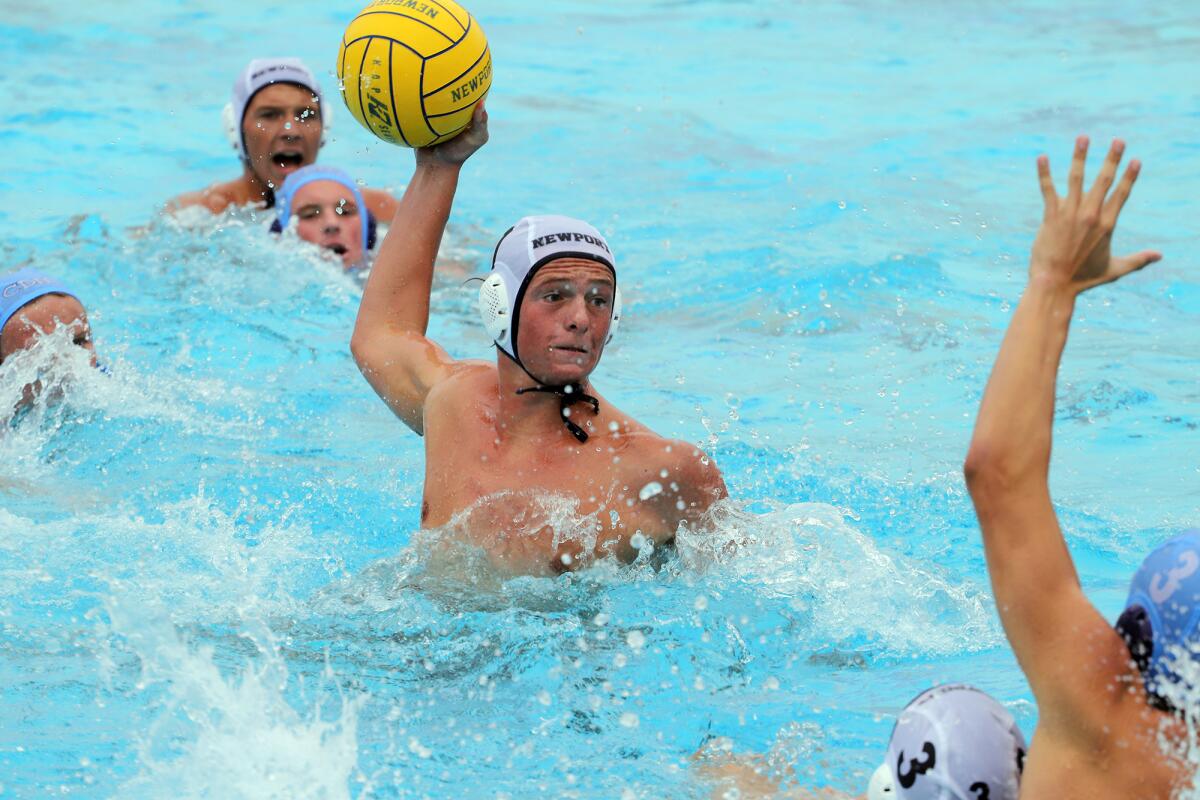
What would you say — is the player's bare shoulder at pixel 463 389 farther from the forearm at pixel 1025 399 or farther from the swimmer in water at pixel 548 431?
the forearm at pixel 1025 399

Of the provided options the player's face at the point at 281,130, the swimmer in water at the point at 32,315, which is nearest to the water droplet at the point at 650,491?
the swimmer in water at the point at 32,315

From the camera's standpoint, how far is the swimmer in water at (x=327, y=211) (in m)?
8.36

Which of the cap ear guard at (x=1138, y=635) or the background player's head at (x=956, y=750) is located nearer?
the cap ear guard at (x=1138, y=635)

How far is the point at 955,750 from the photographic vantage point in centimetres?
285

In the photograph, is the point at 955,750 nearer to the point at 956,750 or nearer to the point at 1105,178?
the point at 956,750

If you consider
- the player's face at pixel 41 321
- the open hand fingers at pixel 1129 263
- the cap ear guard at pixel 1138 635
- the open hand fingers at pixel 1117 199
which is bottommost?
the cap ear guard at pixel 1138 635

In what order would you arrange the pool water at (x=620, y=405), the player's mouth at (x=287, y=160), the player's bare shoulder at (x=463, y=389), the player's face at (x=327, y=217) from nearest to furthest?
the pool water at (x=620, y=405) < the player's bare shoulder at (x=463, y=389) < the player's face at (x=327, y=217) < the player's mouth at (x=287, y=160)

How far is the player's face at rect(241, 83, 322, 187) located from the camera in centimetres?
887

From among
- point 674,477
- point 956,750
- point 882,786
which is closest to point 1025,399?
point 956,750

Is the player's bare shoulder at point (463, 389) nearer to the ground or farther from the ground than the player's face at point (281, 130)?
nearer to the ground

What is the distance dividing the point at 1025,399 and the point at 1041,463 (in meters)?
0.11

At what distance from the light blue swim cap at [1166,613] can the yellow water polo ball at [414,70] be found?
2.76 meters

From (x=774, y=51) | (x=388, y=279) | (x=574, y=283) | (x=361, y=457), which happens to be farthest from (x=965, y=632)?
(x=774, y=51)

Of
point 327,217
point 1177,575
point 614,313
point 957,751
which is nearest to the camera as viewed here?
point 1177,575
